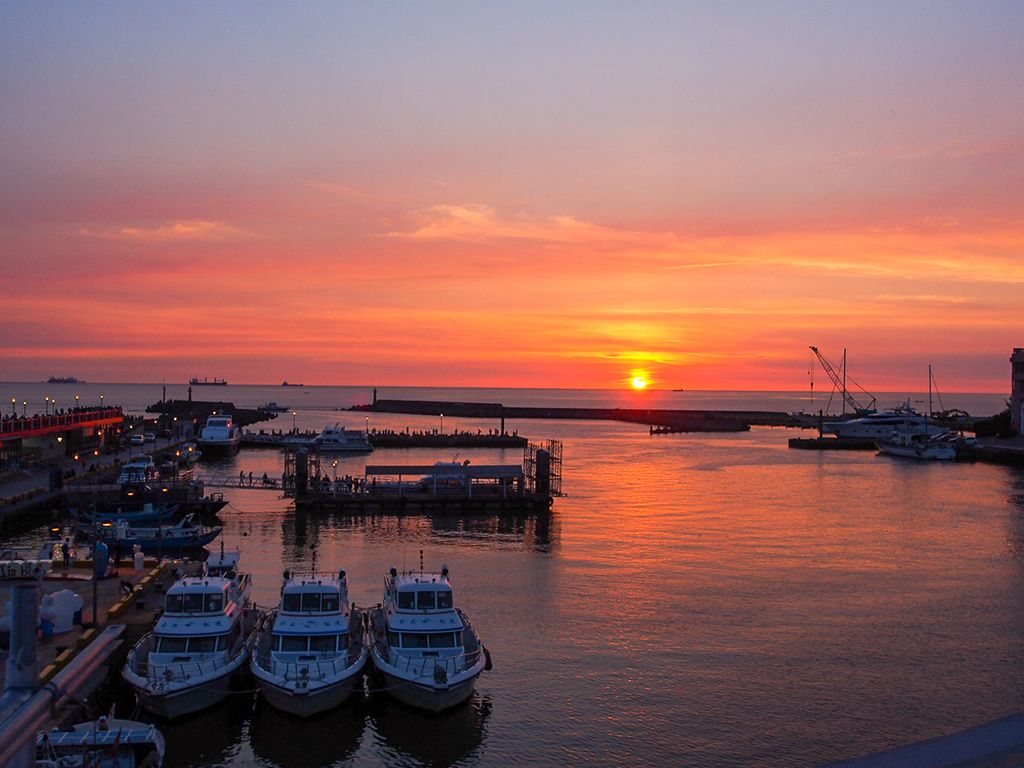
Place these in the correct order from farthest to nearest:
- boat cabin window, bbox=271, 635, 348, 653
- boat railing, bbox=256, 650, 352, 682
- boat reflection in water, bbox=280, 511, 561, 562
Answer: boat reflection in water, bbox=280, 511, 561, 562 → boat cabin window, bbox=271, 635, 348, 653 → boat railing, bbox=256, 650, 352, 682

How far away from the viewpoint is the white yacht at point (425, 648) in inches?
973

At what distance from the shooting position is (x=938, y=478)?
89.5 m

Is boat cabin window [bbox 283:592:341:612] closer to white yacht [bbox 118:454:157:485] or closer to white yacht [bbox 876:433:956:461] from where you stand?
white yacht [bbox 118:454:157:485]

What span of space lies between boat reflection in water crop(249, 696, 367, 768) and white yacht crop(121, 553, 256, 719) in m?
1.54

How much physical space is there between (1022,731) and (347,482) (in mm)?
51073

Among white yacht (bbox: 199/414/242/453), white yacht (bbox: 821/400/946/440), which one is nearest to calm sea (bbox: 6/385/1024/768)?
white yacht (bbox: 199/414/242/453)

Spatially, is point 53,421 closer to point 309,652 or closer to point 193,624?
point 193,624

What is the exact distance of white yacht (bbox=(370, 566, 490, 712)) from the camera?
24719 mm

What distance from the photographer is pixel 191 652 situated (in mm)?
25156

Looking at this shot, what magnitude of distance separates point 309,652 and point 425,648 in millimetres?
3203

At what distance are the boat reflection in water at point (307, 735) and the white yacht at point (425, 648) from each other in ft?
4.64

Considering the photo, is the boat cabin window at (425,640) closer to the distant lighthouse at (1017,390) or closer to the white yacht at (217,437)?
the white yacht at (217,437)

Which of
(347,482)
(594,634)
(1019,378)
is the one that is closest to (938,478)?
(1019,378)

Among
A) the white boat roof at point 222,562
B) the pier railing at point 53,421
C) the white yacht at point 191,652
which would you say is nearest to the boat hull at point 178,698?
the white yacht at point 191,652
